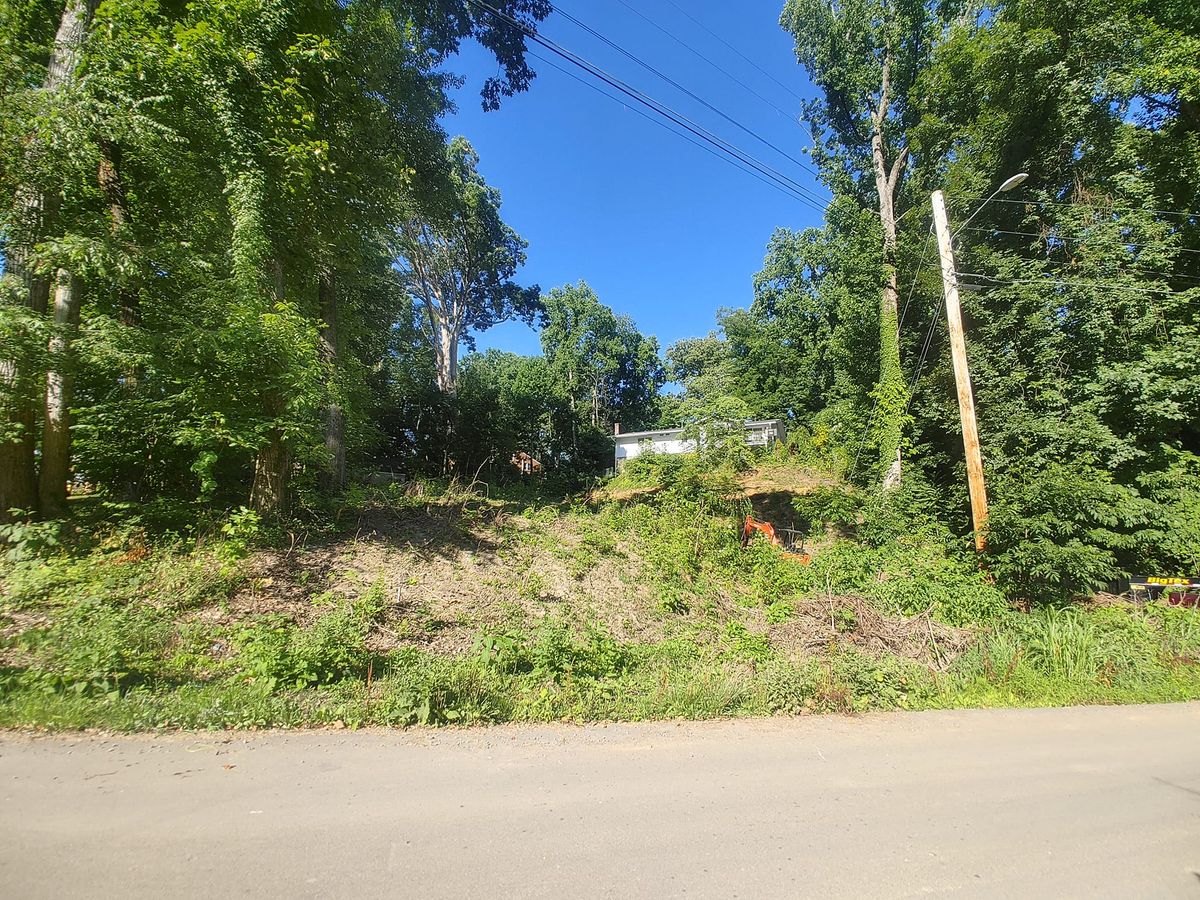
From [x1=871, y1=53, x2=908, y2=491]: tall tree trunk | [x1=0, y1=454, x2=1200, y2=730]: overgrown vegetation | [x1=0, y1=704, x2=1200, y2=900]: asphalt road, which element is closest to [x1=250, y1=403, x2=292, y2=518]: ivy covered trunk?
[x1=0, y1=454, x2=1200, y2=730]: overgrown vegetation

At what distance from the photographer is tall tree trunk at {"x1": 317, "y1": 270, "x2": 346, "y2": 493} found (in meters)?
10.8

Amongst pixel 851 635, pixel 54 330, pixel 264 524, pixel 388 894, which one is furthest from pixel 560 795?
pixel 54 330

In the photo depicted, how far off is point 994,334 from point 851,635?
898 cm

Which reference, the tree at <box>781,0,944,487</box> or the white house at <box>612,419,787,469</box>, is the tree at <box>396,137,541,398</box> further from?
the tree at <box>781,0,944,487</box>

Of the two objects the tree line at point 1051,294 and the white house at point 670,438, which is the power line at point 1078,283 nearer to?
the tree line at point 1051,294

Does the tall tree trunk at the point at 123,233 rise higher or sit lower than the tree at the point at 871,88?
lower

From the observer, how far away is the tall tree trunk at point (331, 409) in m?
10.8

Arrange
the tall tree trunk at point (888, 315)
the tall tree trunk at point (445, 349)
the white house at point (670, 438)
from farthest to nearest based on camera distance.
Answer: the tall tree trunk at point (445, 349), the white house at point (670, 438), the tall tree trunk at point (888, 315)

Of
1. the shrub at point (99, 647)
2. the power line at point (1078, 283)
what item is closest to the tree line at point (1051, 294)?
the power line at point (1078, 283)

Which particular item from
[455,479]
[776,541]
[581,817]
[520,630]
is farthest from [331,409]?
[581,817]

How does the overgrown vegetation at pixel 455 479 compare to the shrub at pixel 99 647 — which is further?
the overgrown vegetation at pixel 455 479

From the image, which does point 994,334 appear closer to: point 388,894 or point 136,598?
point 388,894

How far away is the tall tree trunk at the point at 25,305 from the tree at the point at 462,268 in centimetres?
1893

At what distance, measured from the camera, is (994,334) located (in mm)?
12273
